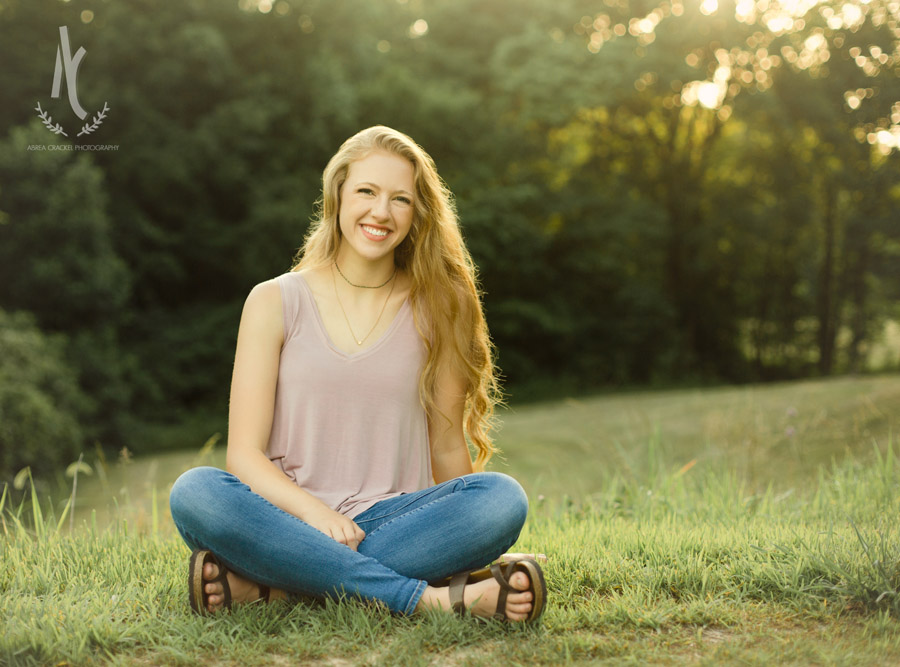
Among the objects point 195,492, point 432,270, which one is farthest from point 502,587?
point 432,270

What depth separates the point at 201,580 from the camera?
7.36 ft

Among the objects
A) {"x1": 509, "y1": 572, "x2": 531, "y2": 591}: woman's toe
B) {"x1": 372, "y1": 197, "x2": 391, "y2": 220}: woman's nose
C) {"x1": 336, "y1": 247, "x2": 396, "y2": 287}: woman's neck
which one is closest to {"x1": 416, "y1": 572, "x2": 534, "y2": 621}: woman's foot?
{"x1": 509, "y1": 572, "x2": 531, "y2": 591}: woman's toe

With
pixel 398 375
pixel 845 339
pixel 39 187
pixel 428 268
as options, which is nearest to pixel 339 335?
pixel 398 375

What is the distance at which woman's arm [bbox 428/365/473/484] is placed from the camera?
2707 millimetres

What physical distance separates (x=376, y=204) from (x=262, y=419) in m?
0.77

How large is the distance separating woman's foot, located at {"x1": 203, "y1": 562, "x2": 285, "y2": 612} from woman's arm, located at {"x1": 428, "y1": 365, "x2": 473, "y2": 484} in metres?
0.66

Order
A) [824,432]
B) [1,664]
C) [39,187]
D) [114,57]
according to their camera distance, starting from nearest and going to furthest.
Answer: [1,664] < [824,432] < [39,187] < [114,57]

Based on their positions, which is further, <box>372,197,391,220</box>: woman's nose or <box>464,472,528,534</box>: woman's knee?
<box>372,197,391,220</box>: woman's nose

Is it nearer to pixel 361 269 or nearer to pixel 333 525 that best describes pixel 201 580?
pixel 333 525

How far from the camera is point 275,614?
229cm

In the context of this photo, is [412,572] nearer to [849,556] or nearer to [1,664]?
[1,664]

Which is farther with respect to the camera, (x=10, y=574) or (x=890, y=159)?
(x=890, y=159)

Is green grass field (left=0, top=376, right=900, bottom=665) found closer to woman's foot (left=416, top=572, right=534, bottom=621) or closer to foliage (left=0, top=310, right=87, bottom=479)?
woman's foot (left=416, top=572, right=534, bottom=621)

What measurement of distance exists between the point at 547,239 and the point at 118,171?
759cm
